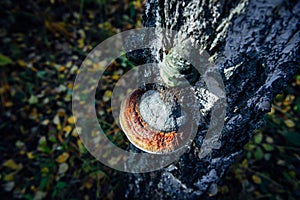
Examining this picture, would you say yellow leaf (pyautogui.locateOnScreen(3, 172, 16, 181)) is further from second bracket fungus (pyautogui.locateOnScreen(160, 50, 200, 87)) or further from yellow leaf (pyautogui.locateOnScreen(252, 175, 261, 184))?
yellow leaf (pyautogui.locateOnScreen(252, 175, 261, 184))

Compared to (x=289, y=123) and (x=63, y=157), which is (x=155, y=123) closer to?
(x=63, y=157)

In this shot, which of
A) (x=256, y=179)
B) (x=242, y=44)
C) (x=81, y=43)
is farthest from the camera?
(x=81, y=43)

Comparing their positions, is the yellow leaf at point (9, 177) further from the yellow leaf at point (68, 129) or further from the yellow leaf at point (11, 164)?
the yellow leaf at point (68, 129)

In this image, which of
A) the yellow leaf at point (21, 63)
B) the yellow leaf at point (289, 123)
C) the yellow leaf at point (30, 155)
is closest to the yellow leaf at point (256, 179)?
the yellow leaf at point (289, 123)

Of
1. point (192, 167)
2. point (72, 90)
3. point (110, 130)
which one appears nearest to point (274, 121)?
point (192, 167)

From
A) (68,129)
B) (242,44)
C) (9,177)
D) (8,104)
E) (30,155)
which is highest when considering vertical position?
(242,44)

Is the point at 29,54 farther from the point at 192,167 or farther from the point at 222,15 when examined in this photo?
the point at 222,15

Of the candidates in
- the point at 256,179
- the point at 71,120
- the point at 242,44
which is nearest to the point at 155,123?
the point at 242,44

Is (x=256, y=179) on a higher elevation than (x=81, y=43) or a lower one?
lower
